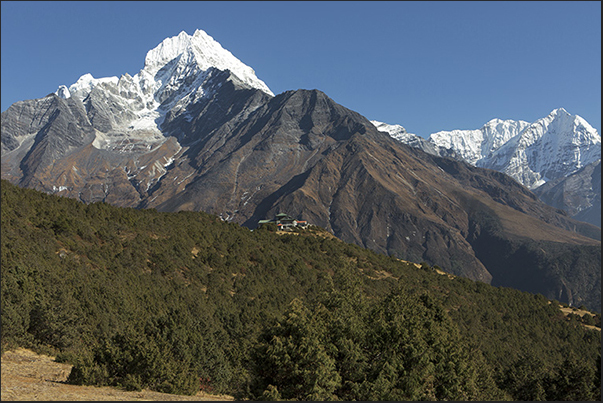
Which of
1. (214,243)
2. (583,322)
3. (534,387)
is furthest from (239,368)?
(583,322)

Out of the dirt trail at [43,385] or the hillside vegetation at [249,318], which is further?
the hillside vegetation at [249,318]

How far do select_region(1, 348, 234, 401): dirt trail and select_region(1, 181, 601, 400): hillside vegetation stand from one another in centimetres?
129

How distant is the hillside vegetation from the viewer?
116 feet

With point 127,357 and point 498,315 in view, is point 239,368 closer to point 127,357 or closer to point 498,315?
point 127,357

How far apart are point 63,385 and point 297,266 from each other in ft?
247

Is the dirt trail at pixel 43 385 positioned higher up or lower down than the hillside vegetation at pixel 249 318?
lower down

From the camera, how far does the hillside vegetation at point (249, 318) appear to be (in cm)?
3534

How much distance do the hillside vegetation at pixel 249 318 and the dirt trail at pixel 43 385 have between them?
129cm

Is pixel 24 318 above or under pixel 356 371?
under

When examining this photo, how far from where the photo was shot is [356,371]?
118 ft

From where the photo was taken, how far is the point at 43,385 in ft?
95.5

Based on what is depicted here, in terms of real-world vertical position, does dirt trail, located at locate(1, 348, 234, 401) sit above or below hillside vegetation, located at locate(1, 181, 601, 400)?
below

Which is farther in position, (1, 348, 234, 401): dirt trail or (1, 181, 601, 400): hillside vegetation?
(1, 181, 601, 400): hillside vegetation

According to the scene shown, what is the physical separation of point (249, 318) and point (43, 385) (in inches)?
1490
